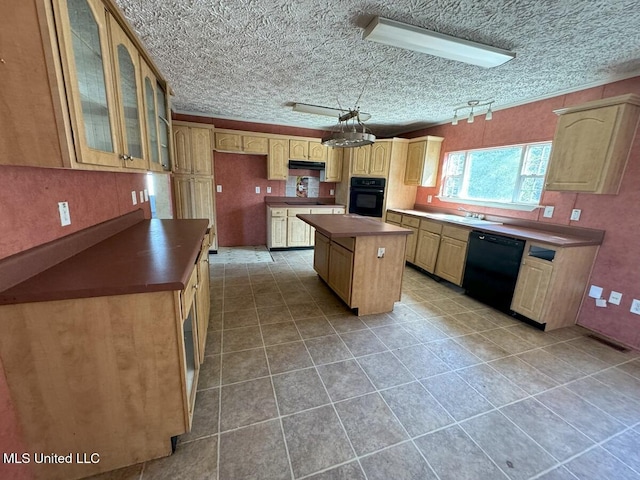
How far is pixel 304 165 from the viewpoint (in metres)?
5.07

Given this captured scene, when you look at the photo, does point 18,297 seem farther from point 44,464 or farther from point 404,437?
point 404,437

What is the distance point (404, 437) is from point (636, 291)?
2.63 meters

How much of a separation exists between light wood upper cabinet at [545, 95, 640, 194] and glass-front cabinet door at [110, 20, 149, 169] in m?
3.64

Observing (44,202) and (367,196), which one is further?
(367,196)

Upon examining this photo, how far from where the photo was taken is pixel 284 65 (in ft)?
7.88

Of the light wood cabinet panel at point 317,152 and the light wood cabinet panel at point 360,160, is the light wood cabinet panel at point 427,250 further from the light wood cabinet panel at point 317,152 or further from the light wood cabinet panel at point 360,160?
the light wood cabinet panel at point 317,152

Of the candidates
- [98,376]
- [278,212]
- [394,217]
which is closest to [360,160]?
[394,217]

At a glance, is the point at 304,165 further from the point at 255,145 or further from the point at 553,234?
the point at 553,234

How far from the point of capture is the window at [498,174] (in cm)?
315

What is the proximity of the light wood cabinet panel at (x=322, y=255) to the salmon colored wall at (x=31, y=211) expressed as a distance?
2217 mm

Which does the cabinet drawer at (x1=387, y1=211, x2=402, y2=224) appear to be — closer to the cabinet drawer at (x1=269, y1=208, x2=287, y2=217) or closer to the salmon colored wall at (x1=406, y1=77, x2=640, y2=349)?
the salmon colored wall at (x1=406, y1=77, x2=640, y2=349)

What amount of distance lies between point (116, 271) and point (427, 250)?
376 cm

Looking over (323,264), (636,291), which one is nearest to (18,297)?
(323,264)

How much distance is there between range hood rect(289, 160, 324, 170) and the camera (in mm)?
4996
